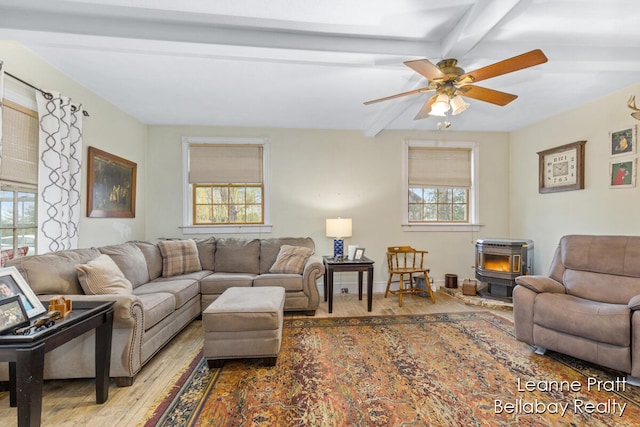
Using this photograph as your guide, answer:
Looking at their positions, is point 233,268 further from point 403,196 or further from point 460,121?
point 460,121

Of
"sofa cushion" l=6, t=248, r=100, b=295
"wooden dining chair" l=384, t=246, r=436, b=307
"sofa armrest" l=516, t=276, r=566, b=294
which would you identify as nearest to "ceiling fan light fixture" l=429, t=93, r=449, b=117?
"sofa armrest" l=516, t=276, r=566, b=294

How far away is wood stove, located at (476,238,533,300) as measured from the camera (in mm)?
3996

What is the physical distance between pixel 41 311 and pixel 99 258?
3.07 feet

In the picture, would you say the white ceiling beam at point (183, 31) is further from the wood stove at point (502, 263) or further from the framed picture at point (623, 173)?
the wood stove at point (502, 263)

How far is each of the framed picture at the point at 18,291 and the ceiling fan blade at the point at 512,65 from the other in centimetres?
308

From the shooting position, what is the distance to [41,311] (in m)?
1.70

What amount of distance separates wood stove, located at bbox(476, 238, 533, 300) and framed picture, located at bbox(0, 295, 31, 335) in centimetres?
475

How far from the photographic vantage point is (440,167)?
15.8ft

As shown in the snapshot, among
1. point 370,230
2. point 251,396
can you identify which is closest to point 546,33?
point 370,230

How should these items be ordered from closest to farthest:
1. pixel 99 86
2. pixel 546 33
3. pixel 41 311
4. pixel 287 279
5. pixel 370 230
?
pixel 41 311 → pixel 546 33 → pixel 99 86 → pixel 287 279 → pixel 370 230

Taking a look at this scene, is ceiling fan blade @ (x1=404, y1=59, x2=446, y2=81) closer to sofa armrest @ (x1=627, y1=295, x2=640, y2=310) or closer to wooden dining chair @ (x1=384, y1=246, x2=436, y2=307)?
sofa armrest @ (x1=627, y1=295, x2=640, y2=310)

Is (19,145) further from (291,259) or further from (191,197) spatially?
(291,259)

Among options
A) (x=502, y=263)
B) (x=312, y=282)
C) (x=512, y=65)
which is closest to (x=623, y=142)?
(x=502, y=263)

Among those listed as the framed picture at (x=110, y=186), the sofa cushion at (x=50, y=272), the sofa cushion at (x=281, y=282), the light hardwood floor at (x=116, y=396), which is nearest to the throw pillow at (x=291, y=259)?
the sofa cushion at (x=281, y=282)
